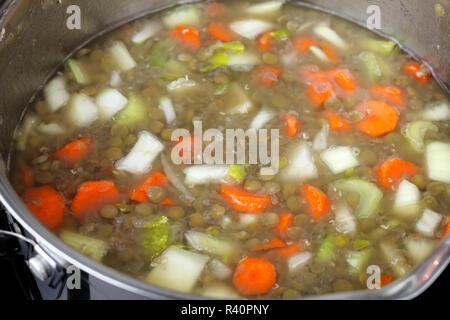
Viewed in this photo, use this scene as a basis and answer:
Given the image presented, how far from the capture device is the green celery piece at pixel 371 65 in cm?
305

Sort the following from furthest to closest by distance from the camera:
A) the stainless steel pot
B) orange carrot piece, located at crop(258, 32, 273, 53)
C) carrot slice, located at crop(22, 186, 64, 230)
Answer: orange carrot piece, located at crop(258, 32, 273, 53), carrot slice, located at crop(22, 186, 64, 230), the stainless steel pot

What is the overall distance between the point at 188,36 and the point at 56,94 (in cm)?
74

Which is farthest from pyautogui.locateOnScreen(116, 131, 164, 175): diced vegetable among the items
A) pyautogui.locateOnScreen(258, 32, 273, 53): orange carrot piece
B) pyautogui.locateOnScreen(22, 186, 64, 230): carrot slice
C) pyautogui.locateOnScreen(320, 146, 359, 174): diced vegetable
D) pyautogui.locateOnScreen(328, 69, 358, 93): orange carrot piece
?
pyautogui.locateOnScreen(328, 69, 358, 93): orange carrot piece

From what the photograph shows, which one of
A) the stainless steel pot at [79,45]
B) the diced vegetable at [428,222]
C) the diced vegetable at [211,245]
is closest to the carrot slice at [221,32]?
the stainless steel pot at [79,45]

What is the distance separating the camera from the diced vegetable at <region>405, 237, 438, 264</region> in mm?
2354

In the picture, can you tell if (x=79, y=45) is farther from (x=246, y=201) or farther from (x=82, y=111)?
(x=246, y=201)

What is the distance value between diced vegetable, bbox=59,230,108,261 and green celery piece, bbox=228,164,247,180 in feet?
1.94

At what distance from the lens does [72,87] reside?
2969 millimetres

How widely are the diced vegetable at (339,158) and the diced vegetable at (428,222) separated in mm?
356

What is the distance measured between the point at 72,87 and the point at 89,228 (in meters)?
0.88

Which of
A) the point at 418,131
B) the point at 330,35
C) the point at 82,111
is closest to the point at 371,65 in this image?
the point at 330,35

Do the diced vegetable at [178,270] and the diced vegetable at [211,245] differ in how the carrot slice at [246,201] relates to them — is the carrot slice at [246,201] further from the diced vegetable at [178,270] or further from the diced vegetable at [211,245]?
the diced vegetable at [178,270]

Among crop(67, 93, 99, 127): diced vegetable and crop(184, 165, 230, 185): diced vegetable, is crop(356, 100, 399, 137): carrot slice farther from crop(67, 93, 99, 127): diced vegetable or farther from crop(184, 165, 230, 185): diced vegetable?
crop(67, 93, 99, 127): diced vegetable

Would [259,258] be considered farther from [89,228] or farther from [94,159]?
[94,159]
